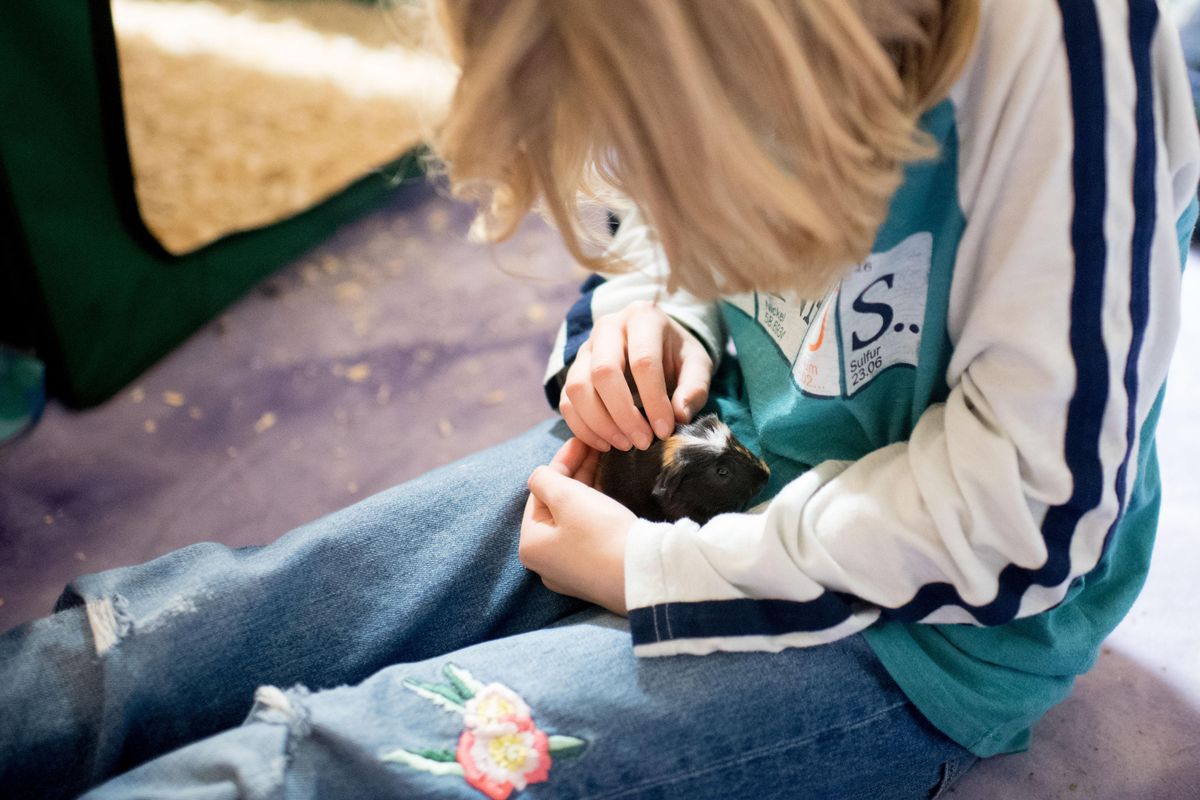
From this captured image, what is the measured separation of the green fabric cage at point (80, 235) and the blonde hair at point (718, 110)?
0.93 metres

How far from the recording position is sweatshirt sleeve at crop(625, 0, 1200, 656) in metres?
0.52

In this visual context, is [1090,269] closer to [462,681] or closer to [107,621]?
[462,681]

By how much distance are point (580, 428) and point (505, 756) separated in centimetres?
32

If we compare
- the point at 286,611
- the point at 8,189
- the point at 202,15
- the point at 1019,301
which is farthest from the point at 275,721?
the point at 202,15

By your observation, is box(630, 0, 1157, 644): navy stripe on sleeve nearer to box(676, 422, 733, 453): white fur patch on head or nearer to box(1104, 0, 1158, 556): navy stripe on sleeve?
box(1104, 0, 1158, 556): navy stripe on sleeve

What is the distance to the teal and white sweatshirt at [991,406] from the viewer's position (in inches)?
20.5

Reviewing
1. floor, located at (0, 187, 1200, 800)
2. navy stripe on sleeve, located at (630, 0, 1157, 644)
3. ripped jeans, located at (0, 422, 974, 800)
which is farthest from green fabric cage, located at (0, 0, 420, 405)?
navy stripe on sleeve, located at (630, 0, 1157, 644)

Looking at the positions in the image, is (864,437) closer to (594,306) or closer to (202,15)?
Answer: (594,306)

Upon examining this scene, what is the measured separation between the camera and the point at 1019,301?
1.80 feet

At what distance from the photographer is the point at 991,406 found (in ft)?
1.90

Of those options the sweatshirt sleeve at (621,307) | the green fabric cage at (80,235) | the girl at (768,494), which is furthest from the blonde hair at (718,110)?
the green fabric cage at (80,235)

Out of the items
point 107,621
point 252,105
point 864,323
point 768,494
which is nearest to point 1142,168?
point 864,323

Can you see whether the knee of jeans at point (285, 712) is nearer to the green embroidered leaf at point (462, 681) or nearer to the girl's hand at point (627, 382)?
the green embroidered leaf at point (462, 681)

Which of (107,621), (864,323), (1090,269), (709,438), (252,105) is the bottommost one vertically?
(252,105)
